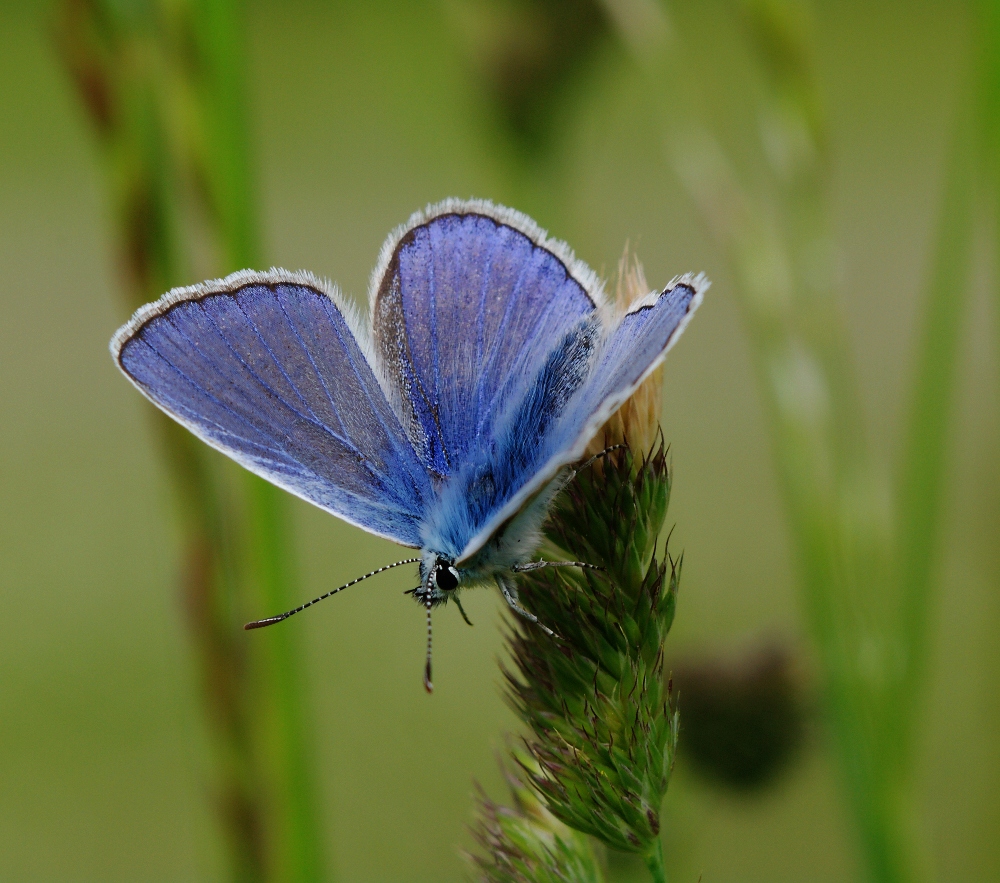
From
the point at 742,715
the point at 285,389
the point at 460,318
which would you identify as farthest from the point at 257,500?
the point at 742,715

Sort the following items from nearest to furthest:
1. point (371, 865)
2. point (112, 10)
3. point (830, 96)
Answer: point (112, 10) < point (371, 865) < point (830, 96)

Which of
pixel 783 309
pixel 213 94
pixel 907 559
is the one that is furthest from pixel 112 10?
pixel 907 559

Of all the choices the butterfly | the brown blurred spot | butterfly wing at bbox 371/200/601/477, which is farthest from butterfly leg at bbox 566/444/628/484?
the brown blurred spot

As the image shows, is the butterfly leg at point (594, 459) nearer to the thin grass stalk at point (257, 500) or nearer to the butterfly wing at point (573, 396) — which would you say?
the butterfly wing at point (573, 396)

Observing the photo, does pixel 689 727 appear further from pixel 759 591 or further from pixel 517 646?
pixel 759 591

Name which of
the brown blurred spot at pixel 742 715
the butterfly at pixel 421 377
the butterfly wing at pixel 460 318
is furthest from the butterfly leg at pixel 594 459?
the brown blurred spot at pixel 742 715

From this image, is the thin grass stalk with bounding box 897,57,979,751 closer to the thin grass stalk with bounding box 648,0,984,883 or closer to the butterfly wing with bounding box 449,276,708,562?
the thin grass stalk with bounding box 648,0,984,883
